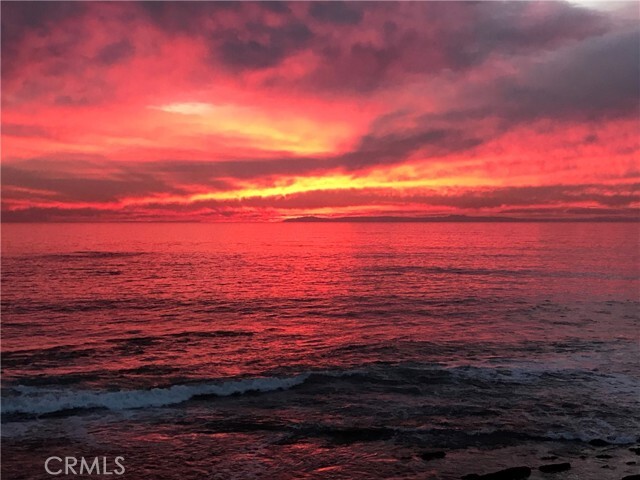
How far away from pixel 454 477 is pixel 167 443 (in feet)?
26.3

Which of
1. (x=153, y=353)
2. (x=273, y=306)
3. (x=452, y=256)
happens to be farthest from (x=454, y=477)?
(x=452, y=256)

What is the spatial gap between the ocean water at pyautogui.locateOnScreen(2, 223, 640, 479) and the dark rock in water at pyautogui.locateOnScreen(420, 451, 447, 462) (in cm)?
16

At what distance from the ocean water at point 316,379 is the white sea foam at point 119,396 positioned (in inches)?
2.9

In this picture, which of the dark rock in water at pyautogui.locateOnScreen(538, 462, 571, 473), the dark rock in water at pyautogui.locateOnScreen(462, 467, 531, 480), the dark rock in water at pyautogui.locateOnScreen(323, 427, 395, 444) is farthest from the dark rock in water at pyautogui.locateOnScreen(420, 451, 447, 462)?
the dark rock in water at pyautogui.locateOnScreen(538, 462, 571, 473)

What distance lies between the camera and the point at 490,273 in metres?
62.9

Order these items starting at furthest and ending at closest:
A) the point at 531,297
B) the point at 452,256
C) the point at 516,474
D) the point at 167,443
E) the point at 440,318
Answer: the point at 452,256
the point at 531,297
the point at 440,318
the point at 167,443
the point at 516,474

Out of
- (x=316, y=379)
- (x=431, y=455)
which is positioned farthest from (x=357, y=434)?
(x=316, y=379)

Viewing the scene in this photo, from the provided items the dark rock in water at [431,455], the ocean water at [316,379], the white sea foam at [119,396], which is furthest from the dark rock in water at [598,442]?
the white sea foam at [119,396]

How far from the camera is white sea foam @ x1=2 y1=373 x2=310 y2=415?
18297mm

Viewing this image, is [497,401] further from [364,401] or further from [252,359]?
[252,359]

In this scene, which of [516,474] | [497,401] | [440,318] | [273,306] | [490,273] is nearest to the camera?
[516,474]

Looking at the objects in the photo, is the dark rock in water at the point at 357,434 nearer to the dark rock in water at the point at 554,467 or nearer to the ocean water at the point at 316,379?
the ocean water at the point at 316,379

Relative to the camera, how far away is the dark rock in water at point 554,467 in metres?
13.5

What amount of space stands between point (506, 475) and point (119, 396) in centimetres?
1345
